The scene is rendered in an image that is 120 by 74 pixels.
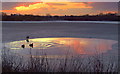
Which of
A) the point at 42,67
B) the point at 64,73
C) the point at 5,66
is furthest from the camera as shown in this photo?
the point at 5,66

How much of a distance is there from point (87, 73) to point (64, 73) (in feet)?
1.74

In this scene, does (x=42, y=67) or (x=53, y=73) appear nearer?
(x=53, y=73)

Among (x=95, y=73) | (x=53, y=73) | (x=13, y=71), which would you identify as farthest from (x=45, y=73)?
(x=95, y=73)

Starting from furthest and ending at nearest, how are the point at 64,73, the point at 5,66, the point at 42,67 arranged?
the point at 5,66 → the point at 42,67 → the point at 64,73

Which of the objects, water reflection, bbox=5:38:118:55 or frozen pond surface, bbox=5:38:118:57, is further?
water reflection, bbox=5:38:118:55

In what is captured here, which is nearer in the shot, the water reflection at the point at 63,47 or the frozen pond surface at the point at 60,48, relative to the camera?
the frozen pond surface at the point at 60,48

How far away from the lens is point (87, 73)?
13.6ft

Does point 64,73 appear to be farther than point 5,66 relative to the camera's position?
No

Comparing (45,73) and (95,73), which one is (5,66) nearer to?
(45,73)

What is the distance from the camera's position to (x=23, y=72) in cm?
420

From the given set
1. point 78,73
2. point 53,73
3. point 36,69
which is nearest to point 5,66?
point 36,69

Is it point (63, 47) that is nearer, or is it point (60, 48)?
point (60, 48)

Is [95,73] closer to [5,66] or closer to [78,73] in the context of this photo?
[78,73]

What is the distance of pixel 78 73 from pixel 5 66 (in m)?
1.89
